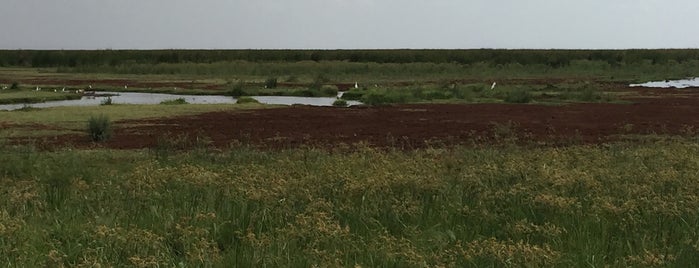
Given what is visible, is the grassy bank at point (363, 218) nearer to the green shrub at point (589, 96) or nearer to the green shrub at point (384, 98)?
the green shrub at point (384, 98)

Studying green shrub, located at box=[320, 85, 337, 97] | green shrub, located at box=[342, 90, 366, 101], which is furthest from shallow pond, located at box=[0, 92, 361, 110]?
green shrub, located at box=[342, 90, 366, 101]

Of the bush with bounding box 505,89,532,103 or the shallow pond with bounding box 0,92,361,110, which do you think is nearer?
the bush with bounding box 505,89,532,103

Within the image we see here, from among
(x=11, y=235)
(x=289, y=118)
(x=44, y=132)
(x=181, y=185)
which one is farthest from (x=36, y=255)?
(x=289, y=118)

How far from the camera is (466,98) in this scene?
4125 centimetres

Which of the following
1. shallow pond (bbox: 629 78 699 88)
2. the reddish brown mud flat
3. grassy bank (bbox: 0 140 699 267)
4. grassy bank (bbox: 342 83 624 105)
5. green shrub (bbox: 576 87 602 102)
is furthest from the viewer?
shallow pond (bbox: 629 78 699 88)

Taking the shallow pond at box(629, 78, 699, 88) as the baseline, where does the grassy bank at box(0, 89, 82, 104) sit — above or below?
above

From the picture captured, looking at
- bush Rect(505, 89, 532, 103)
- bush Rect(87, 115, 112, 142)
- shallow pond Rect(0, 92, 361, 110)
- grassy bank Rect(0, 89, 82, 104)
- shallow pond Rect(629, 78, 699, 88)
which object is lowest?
shallow pond Rect(629, 78, 699, 88)

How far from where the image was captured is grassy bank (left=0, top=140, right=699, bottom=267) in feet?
17.7

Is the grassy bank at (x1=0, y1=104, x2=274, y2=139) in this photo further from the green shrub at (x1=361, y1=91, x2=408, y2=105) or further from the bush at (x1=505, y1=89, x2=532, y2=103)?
the bush at (x1=505, y1=89, x2=532, y2=103)

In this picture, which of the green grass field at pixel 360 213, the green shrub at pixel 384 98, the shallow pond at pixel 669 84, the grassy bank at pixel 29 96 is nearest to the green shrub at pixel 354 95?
the green shrub at pixel 384 98

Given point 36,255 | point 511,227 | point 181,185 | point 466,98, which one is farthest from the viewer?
point 466,98

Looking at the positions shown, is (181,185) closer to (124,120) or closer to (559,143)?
(559,143)

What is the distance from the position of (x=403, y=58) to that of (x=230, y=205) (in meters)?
101

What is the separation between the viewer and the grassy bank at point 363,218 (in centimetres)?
540
